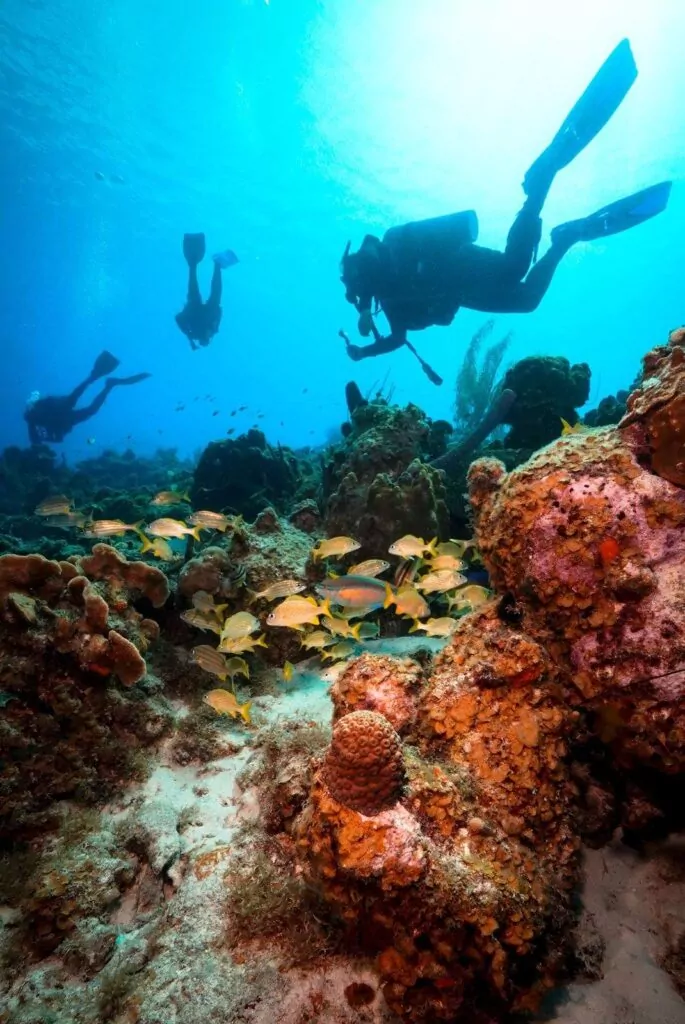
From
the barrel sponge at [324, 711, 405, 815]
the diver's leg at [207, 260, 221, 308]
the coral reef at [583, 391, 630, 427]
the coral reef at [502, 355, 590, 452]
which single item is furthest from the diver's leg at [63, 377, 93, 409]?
the barrel sponge at [324, 711, 405, 815]

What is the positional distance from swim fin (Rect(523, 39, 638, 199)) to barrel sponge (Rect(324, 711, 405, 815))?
1548 centimetres

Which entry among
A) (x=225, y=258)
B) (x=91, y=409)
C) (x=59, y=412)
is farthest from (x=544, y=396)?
(x=59, y=412)

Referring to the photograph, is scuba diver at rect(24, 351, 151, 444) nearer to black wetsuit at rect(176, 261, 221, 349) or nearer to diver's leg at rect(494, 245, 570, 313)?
black wetsuit at rect(176, 261, 221, 349)

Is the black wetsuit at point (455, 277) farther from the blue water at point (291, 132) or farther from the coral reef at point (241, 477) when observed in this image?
the blue water at point (291, 132)

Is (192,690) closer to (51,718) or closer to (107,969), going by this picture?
(51,718)

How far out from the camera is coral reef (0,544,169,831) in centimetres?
356

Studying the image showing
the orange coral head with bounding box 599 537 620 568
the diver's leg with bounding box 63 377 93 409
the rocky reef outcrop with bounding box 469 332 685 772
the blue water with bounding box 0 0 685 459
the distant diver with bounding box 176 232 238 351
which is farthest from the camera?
the blue water with bounding box 0 0 685 459

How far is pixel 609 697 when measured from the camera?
288cm

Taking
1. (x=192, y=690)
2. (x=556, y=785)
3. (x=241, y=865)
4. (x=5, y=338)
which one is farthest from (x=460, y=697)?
(x=5, y=338)

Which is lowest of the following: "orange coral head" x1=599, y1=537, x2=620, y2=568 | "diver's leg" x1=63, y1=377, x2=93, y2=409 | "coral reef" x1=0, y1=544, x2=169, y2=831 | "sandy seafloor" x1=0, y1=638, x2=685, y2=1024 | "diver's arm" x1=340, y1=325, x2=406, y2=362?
"sandy seafloor" x1=0, y1=638, x2=685, y2=1024

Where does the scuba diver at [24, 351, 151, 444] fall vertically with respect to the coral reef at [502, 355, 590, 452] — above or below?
above

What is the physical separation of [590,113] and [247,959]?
18061 mm

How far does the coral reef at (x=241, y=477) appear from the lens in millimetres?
12133

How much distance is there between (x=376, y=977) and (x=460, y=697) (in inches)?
60.4
